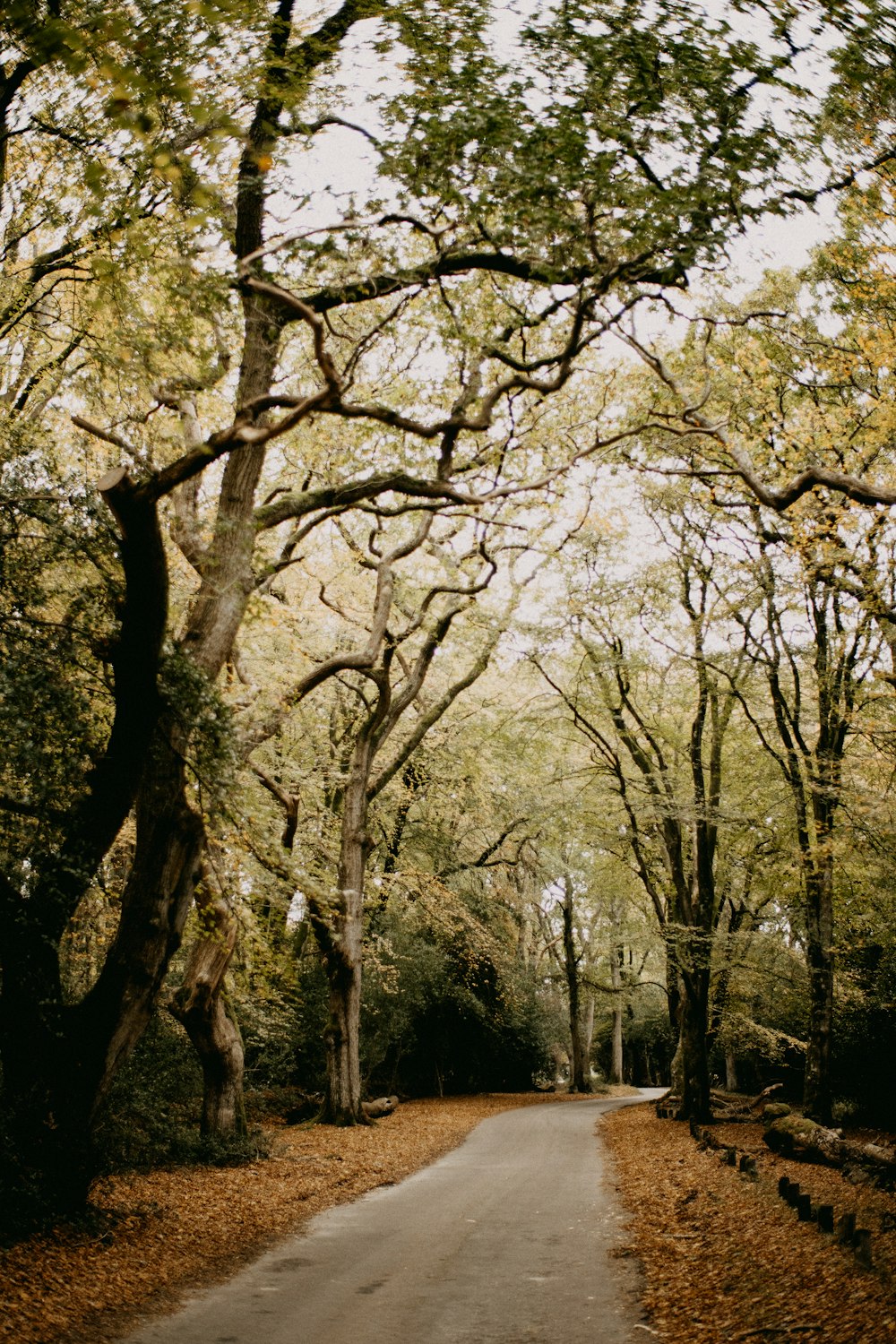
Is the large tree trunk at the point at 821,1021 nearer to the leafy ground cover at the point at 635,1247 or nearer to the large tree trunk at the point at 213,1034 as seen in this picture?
the leafy ground cover at the point at 635,1247

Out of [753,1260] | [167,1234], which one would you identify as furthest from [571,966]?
[753,1260]

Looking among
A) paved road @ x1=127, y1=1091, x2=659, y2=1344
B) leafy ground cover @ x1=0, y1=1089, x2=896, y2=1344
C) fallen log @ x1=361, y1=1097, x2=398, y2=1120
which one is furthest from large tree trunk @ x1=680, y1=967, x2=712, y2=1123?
paved road @ x1=127, y1=1091, x2=659, y2=1344

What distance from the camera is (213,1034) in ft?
41.1

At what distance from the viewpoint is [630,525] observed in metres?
18.3

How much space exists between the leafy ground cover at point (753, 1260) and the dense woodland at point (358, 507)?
4.85 meters

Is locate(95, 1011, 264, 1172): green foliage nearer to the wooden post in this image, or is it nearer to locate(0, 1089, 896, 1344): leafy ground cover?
locate(0, 1089, 896, 1344): leafy ground cover

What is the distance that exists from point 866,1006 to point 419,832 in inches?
481

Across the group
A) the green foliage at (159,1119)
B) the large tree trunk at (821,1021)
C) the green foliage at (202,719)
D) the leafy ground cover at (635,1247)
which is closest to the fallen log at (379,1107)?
the green foliage at (159,1119)

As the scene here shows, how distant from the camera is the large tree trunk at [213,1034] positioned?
12234 millimetres

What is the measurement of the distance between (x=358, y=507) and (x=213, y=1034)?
816 cm

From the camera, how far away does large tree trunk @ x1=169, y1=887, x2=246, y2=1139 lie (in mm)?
12234

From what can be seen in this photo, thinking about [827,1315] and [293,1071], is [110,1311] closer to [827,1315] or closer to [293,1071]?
[827,1315]

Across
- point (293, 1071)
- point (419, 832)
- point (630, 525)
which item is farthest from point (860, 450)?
point (293, 1071)

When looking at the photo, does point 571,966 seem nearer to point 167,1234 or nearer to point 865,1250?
point 167,1234
